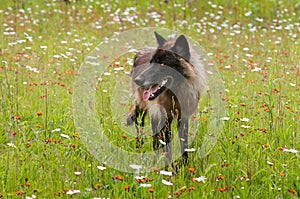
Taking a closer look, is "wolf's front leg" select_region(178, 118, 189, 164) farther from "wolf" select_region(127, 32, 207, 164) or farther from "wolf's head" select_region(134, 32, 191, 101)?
"wolf's head" select_region(134, 32, 191, 101)

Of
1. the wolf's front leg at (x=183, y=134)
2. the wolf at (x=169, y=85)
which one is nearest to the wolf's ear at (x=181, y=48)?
the wolf at (x=169, y=85)

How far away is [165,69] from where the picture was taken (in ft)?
15.2

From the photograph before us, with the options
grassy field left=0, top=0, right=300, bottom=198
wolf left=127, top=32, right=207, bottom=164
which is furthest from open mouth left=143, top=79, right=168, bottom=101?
grassy field left=0, top=0, right=300, bottom=198

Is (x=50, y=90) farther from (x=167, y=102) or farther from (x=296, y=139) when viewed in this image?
(x=296, y=139)

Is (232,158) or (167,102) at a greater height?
(167,102)

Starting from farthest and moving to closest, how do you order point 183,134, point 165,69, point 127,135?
point 127,135, point 183,134, point 165,69

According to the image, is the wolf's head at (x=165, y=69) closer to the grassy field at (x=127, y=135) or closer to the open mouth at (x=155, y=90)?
the open mouth at (x=155, y=90)

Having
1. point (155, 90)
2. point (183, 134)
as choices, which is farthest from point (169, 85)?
point (183, 134)

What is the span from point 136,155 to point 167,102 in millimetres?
674

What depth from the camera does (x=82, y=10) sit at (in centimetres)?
1224

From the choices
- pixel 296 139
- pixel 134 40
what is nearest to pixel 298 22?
pixel 134 40

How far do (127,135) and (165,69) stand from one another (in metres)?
Answer: 0.89

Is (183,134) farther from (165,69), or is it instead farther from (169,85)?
(165,69)

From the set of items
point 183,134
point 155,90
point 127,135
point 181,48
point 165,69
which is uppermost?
point 181,48
